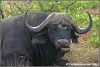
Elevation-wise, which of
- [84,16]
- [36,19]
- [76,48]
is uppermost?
[36,19]

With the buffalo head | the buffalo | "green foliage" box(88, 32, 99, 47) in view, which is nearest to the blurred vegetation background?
"green foliage" box(88, 32, 99, 47)

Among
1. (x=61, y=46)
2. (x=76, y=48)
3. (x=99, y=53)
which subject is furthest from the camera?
(x=76, y=48)

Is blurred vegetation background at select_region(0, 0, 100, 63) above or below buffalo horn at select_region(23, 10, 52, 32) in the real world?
below

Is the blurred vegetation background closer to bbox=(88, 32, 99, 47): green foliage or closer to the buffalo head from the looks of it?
bbox=(88, 32, 99, 47): green foliage

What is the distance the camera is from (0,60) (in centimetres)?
727

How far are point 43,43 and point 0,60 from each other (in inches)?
38.1

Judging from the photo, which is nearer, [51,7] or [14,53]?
[14,53]

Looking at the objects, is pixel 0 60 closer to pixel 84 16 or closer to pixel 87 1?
pixel 84 16

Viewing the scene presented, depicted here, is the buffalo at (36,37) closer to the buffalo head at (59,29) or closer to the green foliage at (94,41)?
the buffalo head at (59,29)

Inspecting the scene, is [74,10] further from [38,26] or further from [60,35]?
[60,35]

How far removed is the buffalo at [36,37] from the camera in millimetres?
6984

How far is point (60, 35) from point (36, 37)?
661mm

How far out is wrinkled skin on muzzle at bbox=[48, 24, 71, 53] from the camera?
6.62 meters

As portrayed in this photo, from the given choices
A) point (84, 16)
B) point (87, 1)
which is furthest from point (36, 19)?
point (87, 1)
